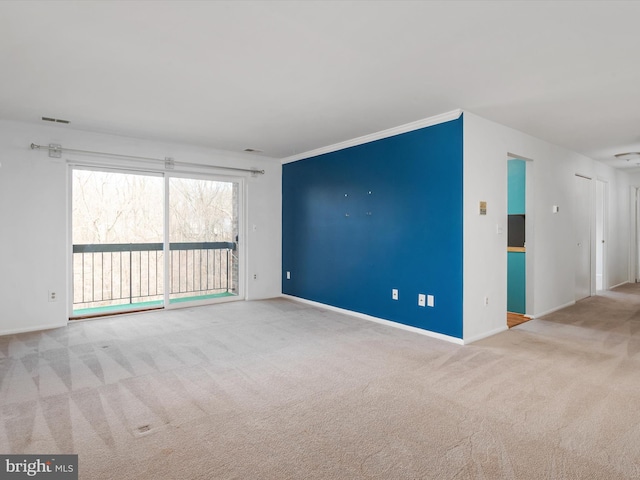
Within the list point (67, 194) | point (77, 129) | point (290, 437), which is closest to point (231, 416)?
point (290, 437)

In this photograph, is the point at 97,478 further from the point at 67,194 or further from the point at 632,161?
the point at 632,161

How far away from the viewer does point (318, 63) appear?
106 inches

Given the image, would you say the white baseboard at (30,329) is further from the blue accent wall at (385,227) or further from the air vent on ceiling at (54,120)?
the blue accent wall at (385,227)

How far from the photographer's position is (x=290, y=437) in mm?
2072

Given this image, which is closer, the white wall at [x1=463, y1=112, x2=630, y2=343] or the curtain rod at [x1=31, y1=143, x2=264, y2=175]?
the white wall at [x1=463, y1=112, x2=630, y2=343]

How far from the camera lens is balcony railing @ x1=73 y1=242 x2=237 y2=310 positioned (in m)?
5.45

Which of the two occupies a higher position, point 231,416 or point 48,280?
point 48,280

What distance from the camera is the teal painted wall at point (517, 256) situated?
5.02 m

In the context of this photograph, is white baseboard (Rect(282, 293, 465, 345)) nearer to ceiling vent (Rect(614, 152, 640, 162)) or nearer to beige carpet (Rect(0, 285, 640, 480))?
beige carpet (Rect(0, 285, 640, 480))

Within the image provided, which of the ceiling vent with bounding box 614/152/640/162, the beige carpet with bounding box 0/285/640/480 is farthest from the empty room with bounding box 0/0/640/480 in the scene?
the ceiling vent with bounding box 614/152/640/162

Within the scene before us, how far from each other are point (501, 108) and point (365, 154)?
172 centimetres

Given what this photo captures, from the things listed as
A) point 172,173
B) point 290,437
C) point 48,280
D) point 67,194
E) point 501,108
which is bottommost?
→ point 290,437

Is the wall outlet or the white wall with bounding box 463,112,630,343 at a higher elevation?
the white wall with bounding box 463,112,630,343

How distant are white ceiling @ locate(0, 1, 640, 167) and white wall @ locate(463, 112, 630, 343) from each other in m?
0.35
